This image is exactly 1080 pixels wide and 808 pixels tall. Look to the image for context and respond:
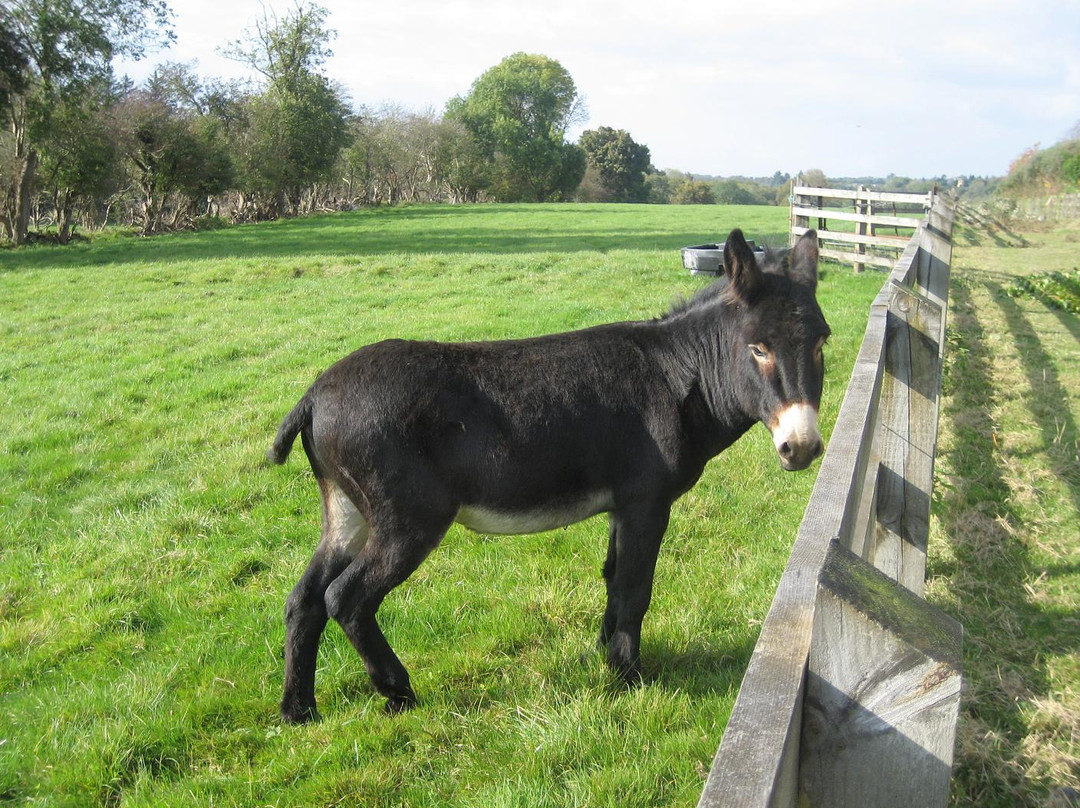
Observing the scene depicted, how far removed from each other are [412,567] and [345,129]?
46.8 metres

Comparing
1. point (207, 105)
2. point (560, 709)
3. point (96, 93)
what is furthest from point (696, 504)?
point (207, 105)

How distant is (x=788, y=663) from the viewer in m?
1.62

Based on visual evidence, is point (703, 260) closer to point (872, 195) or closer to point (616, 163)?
point (872, 195)

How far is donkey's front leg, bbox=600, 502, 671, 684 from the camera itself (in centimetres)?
377

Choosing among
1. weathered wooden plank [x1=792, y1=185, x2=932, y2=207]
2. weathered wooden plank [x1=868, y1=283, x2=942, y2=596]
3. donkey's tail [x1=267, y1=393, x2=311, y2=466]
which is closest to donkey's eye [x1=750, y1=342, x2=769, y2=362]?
weathered wooden plank [x1=868, y1=283, x2=942, y2=596]

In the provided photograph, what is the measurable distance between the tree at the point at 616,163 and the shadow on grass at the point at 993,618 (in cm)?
8164

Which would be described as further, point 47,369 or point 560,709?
point 47,369

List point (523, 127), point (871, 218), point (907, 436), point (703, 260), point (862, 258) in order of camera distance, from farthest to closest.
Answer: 1. point (523, 127)
2. point (862, 258)
3. point (871, 218)
4. point (703, 260)
5. point (907, 436)

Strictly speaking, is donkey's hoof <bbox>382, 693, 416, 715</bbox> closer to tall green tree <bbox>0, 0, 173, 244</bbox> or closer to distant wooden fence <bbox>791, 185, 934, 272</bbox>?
distant wooden fence <bbox>791, 185, 934, 272</bbox>

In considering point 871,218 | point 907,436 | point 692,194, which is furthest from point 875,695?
point 692,194

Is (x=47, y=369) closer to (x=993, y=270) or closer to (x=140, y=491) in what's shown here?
(x=140, y=491)

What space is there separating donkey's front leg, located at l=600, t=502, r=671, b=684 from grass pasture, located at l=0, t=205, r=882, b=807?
0.16 m

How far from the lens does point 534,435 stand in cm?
364

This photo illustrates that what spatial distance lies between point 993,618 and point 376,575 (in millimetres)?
3537
